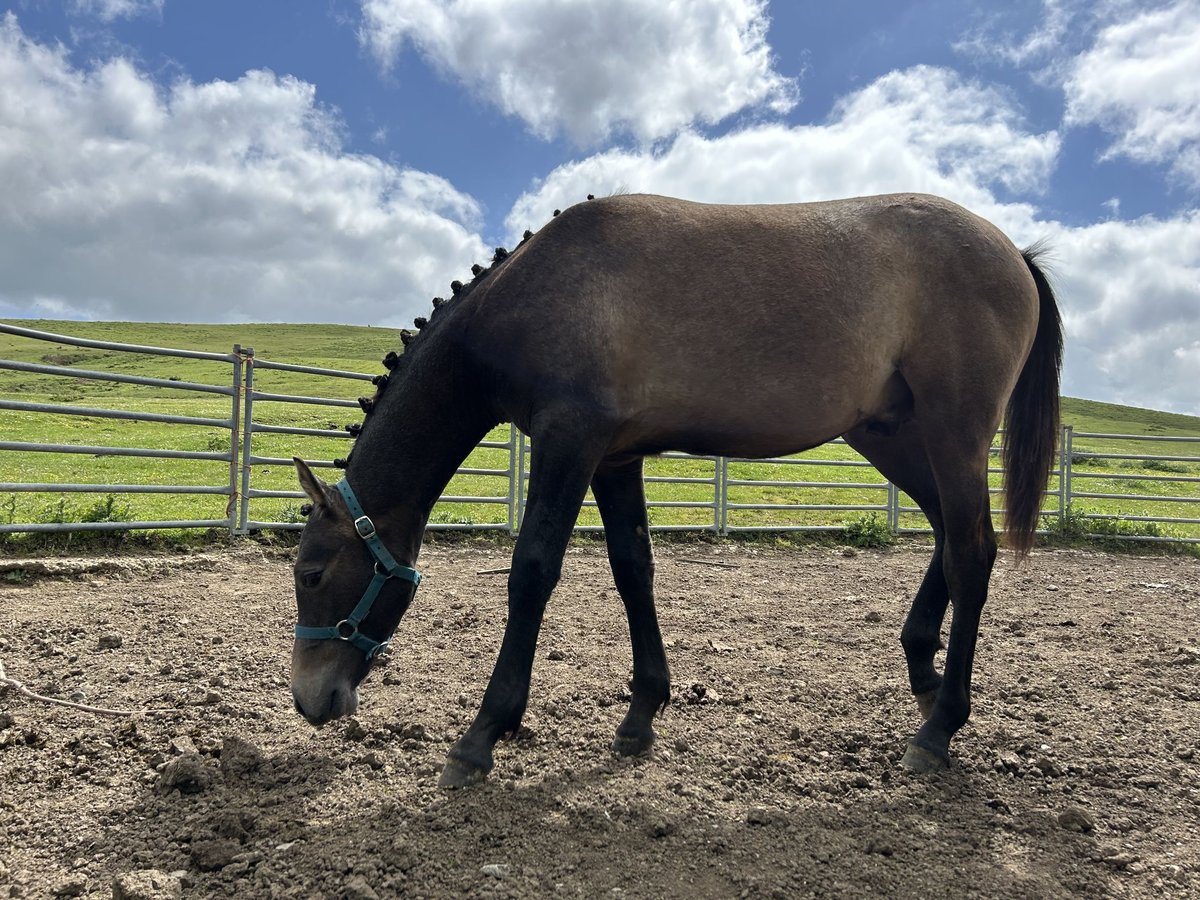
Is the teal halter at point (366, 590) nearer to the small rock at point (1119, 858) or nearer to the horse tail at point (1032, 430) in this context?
the small rock at point (1119, 858)

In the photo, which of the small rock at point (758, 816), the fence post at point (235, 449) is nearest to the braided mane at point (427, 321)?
the small rock at point (758, 816)

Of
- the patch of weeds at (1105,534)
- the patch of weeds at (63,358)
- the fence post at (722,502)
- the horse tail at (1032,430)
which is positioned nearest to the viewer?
the horse tail at (1032,430)

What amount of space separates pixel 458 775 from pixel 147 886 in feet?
3.10

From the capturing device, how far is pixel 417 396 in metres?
3.03

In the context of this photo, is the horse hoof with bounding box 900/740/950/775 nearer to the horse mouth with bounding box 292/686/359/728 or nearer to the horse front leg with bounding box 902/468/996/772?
the horse front leg with bounding box 902/468/996/772

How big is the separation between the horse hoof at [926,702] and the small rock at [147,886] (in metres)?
2.99

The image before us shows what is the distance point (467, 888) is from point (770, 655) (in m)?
2.89

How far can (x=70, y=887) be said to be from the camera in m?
2.09

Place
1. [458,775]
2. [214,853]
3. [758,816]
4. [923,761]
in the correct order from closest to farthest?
A: 1. [214,853]
2. [758,816]
3. [458,775]
4. [923,761]

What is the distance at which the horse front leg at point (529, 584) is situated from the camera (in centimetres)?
270

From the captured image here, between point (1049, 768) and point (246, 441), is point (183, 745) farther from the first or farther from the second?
point (246, 441)

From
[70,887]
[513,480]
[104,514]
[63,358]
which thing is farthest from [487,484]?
[63,358]

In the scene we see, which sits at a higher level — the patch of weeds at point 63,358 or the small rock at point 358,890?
the patch of weeds at point 63,358

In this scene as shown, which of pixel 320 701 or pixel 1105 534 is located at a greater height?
pixel 1105 534
